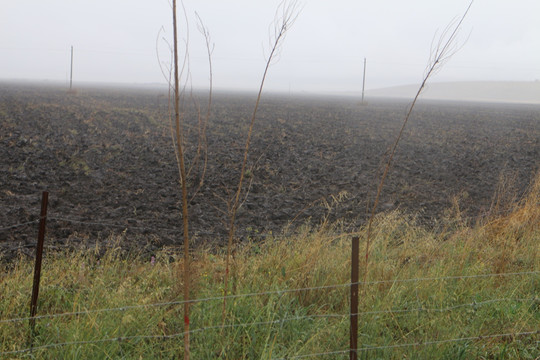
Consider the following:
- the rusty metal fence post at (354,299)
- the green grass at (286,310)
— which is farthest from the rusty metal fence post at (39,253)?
the rusty metal fence post at (354,299)

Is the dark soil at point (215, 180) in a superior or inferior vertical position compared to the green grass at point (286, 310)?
superior

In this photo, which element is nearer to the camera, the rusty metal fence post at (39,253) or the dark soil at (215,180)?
the rusty metal fence post at (39,253)

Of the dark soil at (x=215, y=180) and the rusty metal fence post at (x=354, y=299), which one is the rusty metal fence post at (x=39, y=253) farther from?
the rusty metal fence post at (x=354, y=299)

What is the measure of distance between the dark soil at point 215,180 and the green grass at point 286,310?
3.03 feet

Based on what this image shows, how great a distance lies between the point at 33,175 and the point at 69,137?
5.82 meters

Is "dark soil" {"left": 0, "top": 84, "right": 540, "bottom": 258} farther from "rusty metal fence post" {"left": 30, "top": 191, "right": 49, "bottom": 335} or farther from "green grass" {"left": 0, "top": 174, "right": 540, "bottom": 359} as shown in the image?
"rusty metal fence post" {"left": 30, "top": 191, "right": 49, "bottom": 335}

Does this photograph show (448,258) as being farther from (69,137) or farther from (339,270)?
(69,137)

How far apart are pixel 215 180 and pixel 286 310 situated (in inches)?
309

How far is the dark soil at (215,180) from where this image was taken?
311 inches

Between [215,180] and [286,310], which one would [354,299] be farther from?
[215,180]

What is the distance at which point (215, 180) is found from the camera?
38.8 feet

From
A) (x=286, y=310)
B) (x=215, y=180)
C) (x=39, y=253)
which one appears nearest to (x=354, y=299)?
(x=286, y=310)

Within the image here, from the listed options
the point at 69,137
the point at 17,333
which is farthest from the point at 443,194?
the point at 69,137

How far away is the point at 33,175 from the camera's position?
11.0 meters
